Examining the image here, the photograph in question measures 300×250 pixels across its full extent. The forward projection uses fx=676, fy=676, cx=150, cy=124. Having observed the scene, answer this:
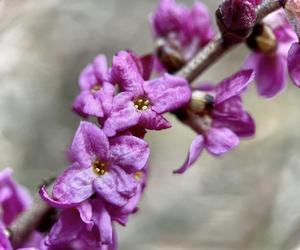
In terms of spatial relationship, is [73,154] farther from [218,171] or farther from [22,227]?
[218,171]

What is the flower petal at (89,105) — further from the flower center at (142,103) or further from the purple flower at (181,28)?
the purple flower at (181,28)

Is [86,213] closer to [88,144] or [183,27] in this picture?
[88,144]

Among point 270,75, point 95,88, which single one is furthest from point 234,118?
point 95,88

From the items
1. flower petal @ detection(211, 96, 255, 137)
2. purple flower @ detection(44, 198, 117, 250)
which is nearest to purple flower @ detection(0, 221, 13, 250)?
purple flower @ detection(44, 198, 117, 250)

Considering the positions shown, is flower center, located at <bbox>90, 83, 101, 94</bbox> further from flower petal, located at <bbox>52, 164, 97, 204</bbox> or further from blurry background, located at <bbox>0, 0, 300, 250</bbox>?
blurry background, located at <bbox>0, 0, 300, 250</bbox>

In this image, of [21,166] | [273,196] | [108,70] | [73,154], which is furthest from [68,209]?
[273,196]

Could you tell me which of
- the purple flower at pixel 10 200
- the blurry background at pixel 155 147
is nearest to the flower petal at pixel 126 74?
the purple flower at pixel 10 200

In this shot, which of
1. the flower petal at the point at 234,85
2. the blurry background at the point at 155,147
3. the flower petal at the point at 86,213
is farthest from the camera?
the blurry background at the point at 155,147
